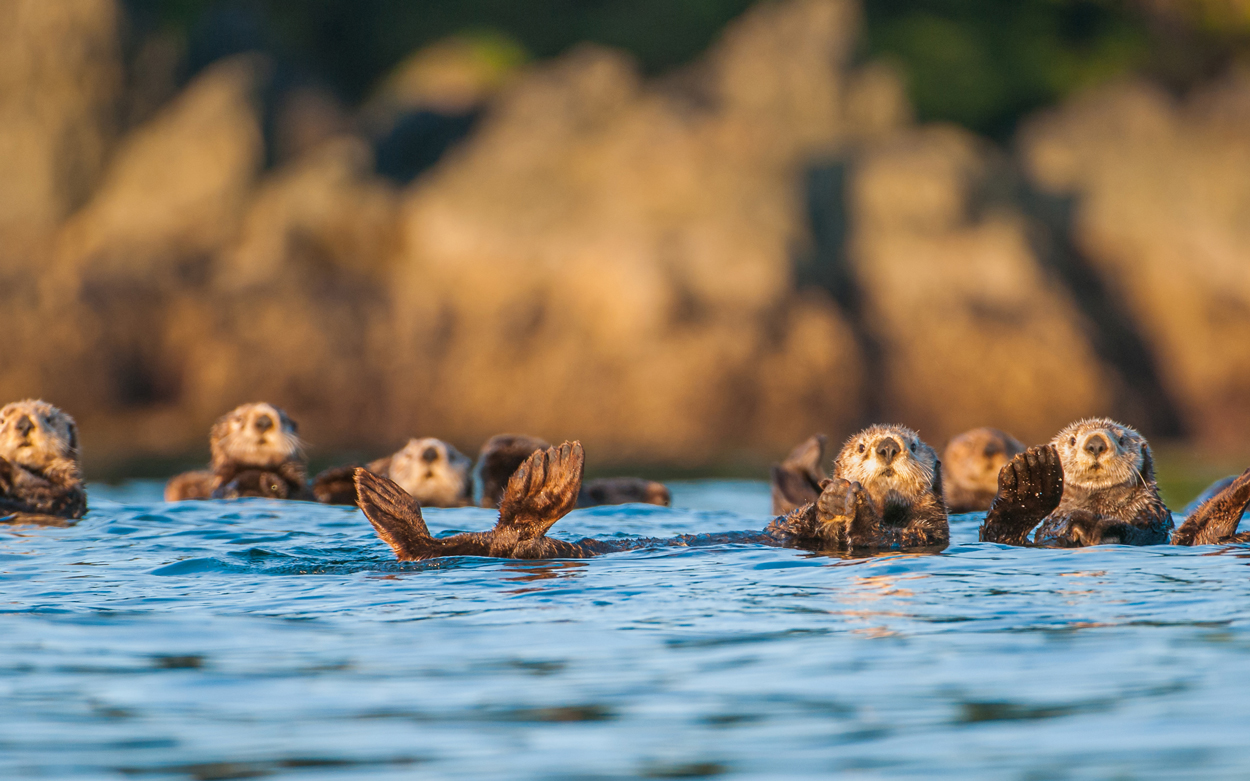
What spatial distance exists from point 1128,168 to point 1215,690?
22.5 m

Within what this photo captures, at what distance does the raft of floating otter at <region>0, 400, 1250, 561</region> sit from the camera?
20.7 ft

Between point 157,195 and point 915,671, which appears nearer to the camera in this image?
point 915,671

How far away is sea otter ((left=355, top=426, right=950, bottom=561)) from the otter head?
3.49 meters

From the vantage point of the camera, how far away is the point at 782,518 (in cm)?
738

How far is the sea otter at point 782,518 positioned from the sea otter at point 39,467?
10.8ft

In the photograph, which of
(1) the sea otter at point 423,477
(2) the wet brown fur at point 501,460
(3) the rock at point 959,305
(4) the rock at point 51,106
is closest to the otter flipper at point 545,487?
(2) the wet brown fur at point 501,460

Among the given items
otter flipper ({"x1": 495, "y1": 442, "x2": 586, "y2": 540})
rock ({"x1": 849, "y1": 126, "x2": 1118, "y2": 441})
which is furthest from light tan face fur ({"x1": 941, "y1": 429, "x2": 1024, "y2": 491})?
rock ({"x1": 849, "y1": 126, "x2": 1118, "y2": 441})

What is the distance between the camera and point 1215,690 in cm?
393

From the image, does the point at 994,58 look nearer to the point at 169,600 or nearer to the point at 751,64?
the point at 751,64

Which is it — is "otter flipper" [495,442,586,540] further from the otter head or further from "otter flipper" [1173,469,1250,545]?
the otter head

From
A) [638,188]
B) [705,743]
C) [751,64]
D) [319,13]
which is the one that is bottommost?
[705,743]

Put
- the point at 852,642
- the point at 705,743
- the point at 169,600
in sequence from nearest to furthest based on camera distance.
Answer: the point at 705,743
the point at 852,642
the point at 169,600

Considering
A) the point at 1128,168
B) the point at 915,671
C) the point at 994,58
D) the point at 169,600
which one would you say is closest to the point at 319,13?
the point at 994,58

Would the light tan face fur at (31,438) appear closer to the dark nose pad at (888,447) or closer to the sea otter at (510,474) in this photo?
the sea otter at (510,474)
